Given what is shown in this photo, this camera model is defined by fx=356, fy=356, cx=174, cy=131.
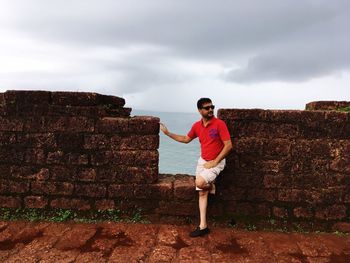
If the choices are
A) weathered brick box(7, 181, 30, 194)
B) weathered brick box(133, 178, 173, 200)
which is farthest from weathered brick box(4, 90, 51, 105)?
weathered brick box(133, 178, 173, 200)

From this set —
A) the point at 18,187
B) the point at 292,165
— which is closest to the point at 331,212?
the point at 292,165

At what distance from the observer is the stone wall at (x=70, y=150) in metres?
5.34

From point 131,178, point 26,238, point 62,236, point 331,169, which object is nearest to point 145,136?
point 131,178

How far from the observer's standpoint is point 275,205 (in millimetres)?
5285

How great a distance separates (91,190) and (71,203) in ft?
1.24

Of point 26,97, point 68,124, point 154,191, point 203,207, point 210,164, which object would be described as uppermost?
point 26,97

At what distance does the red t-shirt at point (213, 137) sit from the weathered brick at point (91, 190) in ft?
5.38

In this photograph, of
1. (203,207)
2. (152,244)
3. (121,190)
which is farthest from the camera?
(121,190)

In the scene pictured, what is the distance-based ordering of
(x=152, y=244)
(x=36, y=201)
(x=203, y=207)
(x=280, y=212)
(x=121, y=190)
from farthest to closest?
(x=36, y=201) < (x=121, y=190) < (x=280, y=212) < (x=203, y=207) < (x=152, y=244)

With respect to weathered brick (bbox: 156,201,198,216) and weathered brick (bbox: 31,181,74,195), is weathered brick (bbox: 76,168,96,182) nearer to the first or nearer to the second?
weathered brick (bbox: 31,181,74,195)

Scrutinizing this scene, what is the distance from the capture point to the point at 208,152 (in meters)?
4.96

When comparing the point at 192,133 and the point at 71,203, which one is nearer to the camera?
the point at 192,133

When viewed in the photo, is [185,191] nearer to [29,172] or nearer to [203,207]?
[203,207]

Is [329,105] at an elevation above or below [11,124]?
above
